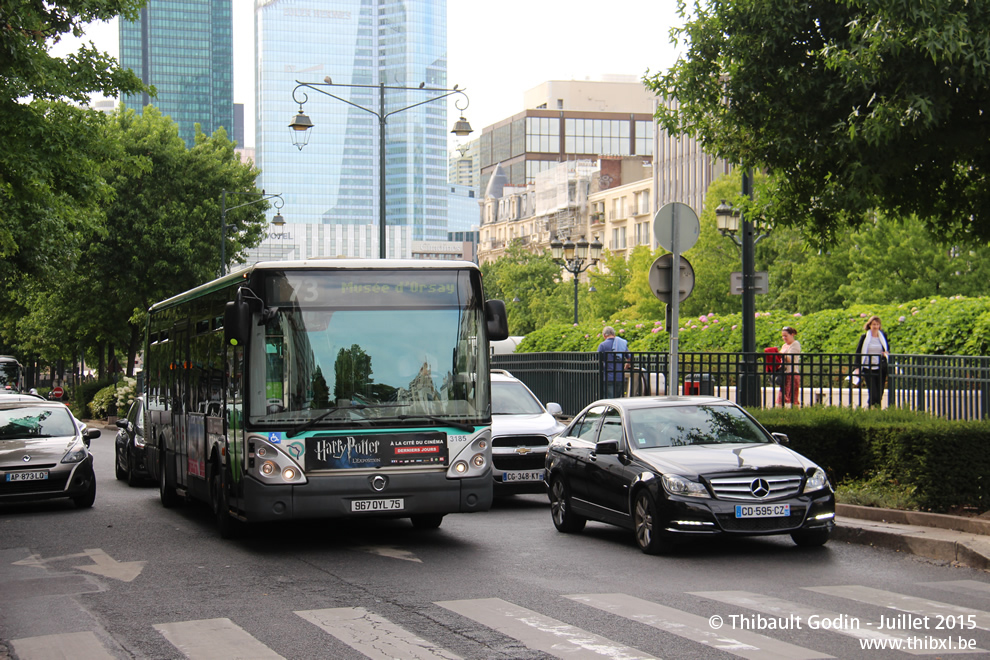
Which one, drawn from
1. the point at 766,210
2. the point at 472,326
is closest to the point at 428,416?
the point at 472,326

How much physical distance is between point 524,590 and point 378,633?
71.4 inches

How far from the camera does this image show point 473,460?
38.1ft

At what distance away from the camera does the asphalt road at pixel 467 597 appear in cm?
714

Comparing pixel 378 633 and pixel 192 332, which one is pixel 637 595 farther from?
pixel 192 332

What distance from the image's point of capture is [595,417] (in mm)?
12797

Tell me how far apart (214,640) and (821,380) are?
39.9 feet

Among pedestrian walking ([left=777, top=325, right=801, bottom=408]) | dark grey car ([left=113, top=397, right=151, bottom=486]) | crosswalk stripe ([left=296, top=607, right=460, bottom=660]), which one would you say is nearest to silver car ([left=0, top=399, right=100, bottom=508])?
dark grey car ([left=113, top=397, right=151, bottom=486])

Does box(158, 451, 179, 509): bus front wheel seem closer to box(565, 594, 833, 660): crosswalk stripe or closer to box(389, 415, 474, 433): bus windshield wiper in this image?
box(389, 415, 474, 433): bus windshield wiper

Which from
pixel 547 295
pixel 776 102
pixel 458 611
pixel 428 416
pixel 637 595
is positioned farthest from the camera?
pixel 547 295

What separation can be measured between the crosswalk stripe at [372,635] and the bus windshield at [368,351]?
10.4ft

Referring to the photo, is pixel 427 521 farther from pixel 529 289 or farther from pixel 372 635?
pixel 529 289

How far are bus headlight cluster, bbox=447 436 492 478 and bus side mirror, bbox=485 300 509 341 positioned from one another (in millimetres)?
994

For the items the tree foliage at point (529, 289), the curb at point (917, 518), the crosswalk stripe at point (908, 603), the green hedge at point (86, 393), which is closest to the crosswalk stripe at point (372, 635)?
the crosswalk stripe at point (908, 603)

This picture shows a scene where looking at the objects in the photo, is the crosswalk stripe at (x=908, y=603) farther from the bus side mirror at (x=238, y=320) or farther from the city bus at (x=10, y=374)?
the city bus at (x=10, y=374)
